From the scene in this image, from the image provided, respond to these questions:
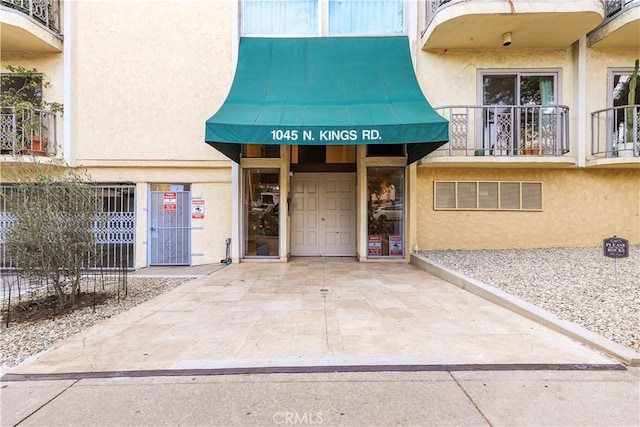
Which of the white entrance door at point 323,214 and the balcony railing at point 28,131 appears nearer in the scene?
the balcony railing at point 28,131

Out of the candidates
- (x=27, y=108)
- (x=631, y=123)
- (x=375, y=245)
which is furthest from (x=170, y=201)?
(x=631, y=123)

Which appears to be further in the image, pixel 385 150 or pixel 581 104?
pixel 385 150

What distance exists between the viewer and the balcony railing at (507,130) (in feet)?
28.9

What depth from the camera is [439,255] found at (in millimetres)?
8836

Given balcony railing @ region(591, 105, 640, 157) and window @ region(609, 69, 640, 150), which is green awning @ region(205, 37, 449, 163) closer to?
balcony railing @ region(591, 105, 640, 157)

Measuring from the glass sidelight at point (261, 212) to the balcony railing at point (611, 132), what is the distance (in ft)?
29.4

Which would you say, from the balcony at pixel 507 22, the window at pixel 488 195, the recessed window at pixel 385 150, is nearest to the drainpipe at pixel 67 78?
the recessed window at pixel 385 150

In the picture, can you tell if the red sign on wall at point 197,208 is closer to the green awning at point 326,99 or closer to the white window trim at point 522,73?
the green awning at point 326,99

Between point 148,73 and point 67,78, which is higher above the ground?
point 148,73

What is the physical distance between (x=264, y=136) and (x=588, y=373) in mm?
6145

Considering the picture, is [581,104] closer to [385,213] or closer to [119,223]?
[385,213]

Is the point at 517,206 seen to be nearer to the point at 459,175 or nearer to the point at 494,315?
the point at 459,175

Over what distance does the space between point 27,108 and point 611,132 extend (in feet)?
50.9

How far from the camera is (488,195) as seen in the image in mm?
9570
